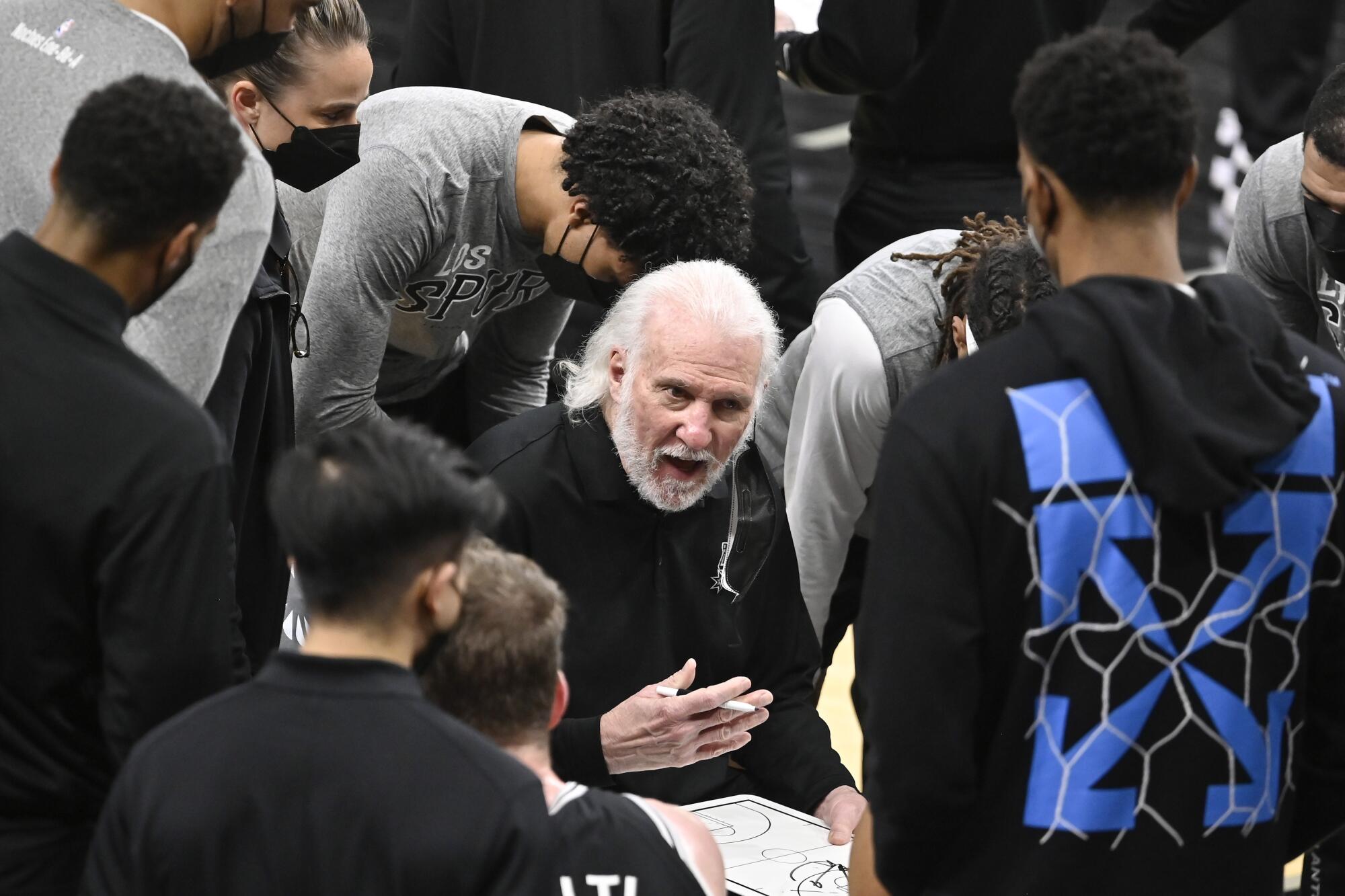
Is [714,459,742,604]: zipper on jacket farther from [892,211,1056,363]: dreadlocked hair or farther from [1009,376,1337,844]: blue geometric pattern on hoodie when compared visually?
[1009,376,1337,844]: blue geometric pattern on hoodie

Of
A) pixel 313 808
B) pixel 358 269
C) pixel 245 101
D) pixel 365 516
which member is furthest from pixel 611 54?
pixel 313 808

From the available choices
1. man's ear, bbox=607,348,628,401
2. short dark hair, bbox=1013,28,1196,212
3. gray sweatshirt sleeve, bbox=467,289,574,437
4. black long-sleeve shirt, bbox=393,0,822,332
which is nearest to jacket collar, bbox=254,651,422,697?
short dark hair, bbox=1013,28,1196,212

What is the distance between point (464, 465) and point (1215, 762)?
0.72 meters

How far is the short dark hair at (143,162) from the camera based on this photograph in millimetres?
1501

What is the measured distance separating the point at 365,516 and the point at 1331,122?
75.3 inches

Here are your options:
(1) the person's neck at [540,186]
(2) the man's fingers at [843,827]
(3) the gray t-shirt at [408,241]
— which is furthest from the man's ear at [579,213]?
(2) the man's fingers at [843,827]

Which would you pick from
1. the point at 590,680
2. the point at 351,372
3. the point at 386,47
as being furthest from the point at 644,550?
the point at 386,47

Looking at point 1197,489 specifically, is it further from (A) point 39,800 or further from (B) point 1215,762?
(A) point 39,800

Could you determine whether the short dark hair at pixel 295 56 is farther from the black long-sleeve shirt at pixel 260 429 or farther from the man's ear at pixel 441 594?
the man's ear at pixel 441 594

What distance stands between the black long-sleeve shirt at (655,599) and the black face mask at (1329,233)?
103cm

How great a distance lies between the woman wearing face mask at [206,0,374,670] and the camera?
7.07 feet

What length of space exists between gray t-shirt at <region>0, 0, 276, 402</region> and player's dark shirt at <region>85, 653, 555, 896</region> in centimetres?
63

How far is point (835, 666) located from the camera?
182 inches

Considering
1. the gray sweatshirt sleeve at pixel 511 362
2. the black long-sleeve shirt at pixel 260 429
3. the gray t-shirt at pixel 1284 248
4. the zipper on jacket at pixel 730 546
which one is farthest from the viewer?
the gray sweatshirt sleeve at pixel 511 362
